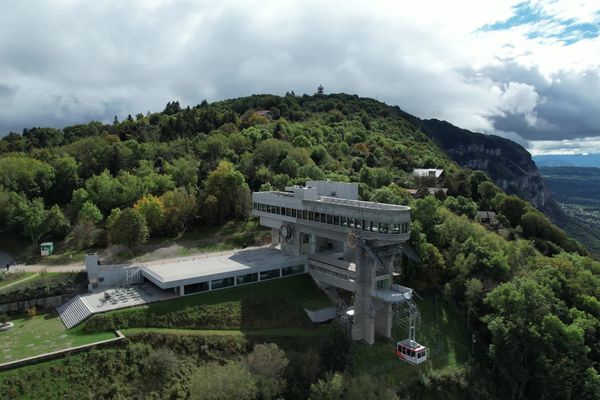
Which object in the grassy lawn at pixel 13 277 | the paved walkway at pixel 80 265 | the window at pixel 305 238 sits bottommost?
the paved walkway at pixel 80 265

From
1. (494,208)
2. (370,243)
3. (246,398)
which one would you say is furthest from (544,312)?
(494,208)

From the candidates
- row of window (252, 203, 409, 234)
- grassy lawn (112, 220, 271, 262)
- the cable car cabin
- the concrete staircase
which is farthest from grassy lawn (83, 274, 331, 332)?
grassy lawn (112, 220, 271, 262)

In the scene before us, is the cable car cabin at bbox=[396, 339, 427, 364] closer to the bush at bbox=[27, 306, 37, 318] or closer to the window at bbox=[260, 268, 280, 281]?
the window at bbox=[260, 268, 280, 281]

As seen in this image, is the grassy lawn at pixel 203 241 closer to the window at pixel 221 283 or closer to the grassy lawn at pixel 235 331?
the window at pixel 221 283

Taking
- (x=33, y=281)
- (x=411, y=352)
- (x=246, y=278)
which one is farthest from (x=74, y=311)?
(x=411, y=352)

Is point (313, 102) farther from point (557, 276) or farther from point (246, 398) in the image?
point (246, 398)

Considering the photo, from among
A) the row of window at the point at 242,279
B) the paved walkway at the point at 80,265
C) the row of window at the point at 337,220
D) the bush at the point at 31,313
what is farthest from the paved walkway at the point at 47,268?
the row of window at the point at 337,220
